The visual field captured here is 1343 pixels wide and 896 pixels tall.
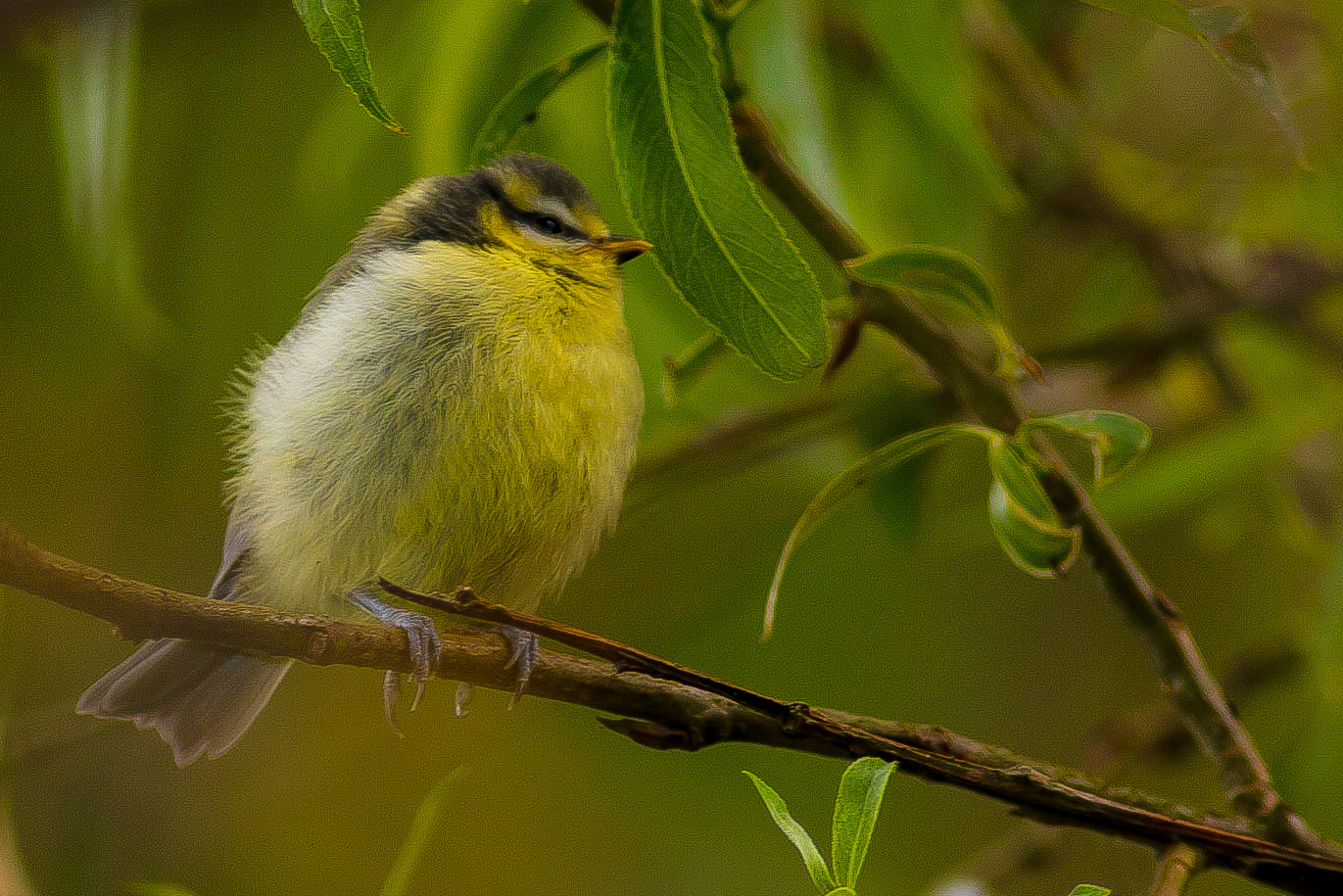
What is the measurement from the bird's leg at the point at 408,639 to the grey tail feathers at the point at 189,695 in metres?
0.22

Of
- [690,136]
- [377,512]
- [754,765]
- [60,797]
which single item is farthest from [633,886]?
[690,136]

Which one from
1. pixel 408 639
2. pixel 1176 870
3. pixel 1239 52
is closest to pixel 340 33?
pixel 408 639

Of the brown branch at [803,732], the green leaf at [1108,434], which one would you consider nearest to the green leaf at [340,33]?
the brown branch at [803,732]

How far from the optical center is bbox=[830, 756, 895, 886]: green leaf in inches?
30.2

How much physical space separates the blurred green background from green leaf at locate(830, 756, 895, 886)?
757mm

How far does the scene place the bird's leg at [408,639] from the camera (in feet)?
2.85

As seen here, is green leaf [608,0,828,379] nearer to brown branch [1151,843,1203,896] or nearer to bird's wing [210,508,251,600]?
brown branch [1151,843,1203,896]

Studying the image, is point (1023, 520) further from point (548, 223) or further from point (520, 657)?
point (548, 223)

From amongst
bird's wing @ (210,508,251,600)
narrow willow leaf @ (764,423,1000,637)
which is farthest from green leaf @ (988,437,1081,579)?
bird's wing @ (210,508,251,600)

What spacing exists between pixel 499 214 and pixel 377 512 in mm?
417

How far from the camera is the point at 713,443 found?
160 centimetres

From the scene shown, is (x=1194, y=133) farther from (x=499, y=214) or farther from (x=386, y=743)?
(x=386, y=743)

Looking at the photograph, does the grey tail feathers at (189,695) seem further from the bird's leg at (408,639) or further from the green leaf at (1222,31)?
the green leaf at (1222,31)

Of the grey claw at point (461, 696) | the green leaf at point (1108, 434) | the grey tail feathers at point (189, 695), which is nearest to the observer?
the green leaf at point (1108, 434)
